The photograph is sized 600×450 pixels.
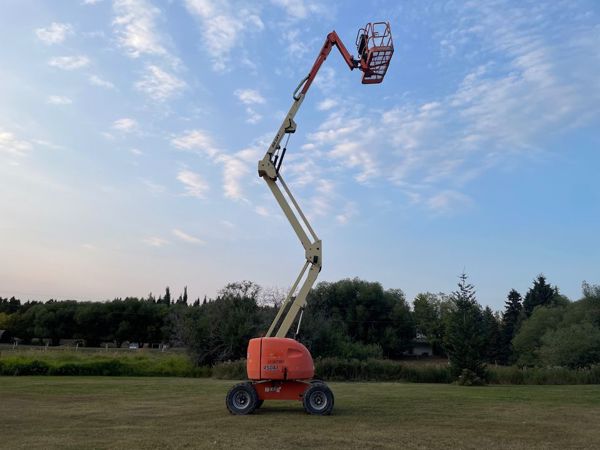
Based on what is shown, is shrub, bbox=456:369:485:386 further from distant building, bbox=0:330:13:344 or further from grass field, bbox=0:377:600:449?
distant building, bbox=0:330:13:344

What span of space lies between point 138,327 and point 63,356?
48.9 meters

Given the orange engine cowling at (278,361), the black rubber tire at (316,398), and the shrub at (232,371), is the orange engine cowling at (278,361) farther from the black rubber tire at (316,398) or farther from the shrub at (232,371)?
the shrub at (232,371)

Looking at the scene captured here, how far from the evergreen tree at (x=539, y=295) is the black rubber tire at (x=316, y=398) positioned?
91.5 meters

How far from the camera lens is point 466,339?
30.2 m

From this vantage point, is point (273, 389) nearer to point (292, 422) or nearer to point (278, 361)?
point (278, 361)

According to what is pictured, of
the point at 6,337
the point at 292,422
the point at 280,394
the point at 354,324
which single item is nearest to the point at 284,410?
the point at 280,394

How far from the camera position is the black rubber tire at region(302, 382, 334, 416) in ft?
46.8

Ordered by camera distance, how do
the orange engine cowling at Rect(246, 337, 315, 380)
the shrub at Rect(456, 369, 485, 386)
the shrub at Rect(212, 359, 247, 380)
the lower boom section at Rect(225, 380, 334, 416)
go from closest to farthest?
the orange engine cowling at Rect(246, 337, 315, 380), the lower boom section at Rect(225, 380, 334, 416), the shrub at Rect(456, 369, 485, 386), the shrub at Rect(212, 359, 247, 380)

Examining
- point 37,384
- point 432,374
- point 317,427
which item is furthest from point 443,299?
point 317,427

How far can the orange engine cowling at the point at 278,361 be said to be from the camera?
46.6 ft

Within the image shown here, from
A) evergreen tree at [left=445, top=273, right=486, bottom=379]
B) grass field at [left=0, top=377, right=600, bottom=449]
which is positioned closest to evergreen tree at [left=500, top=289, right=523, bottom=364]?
evergreen tree at [left=445, top=273, right=486, bottom=379]

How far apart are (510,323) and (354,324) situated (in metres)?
36.7

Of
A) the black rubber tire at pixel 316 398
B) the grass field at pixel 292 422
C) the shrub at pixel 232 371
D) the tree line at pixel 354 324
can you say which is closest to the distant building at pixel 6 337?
the tree line at pixel 354 324

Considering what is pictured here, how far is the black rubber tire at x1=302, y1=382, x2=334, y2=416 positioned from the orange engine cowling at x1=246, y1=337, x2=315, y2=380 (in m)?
0.38
